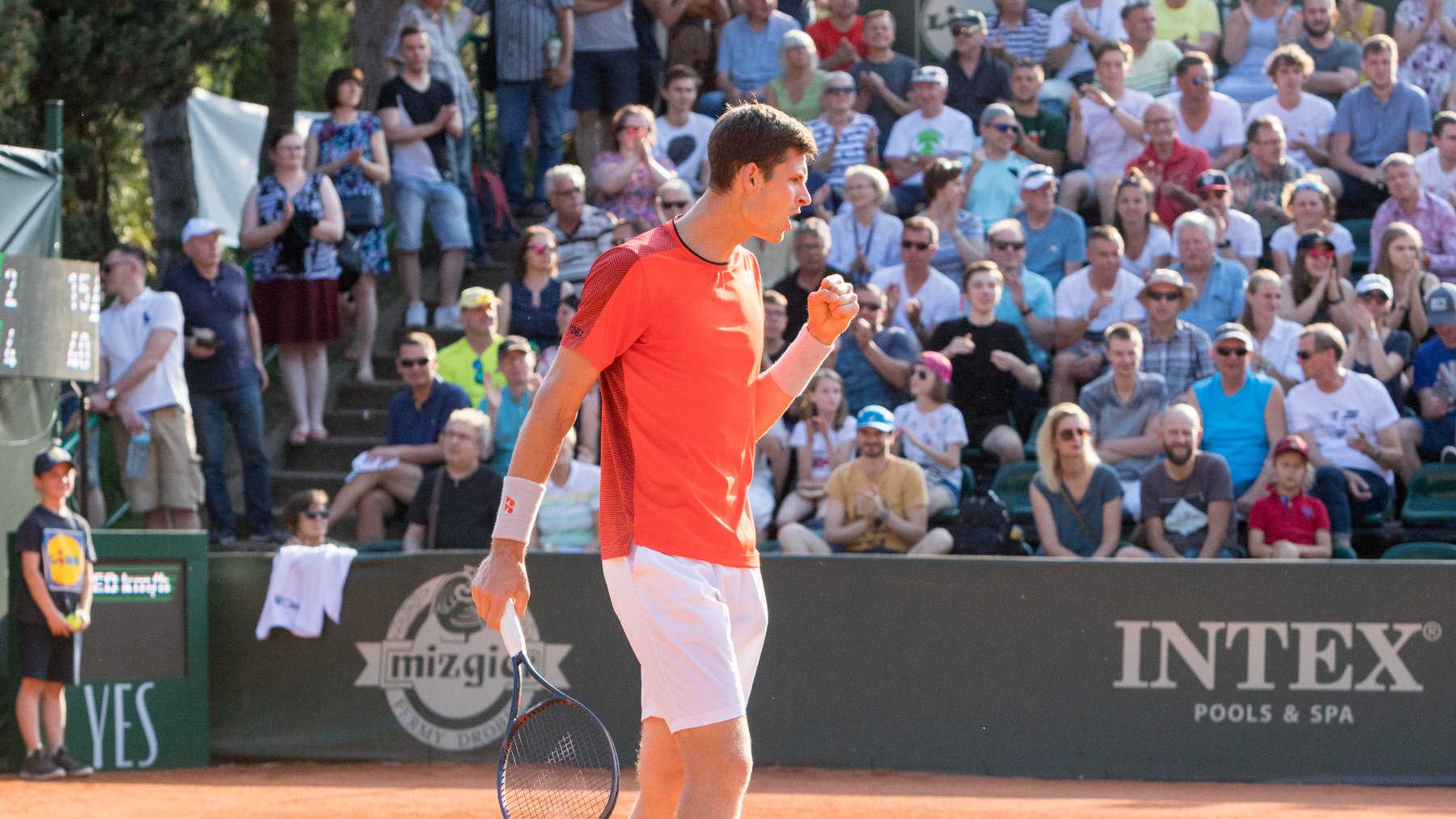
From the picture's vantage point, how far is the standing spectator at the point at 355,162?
1216 centimetres

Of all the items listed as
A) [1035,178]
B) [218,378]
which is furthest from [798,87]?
[218,378]

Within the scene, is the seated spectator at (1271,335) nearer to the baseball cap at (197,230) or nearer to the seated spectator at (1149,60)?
the seated spectator at (1149,60)

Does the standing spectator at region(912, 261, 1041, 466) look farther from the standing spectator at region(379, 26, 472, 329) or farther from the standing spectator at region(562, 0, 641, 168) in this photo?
Result: the standing spectator at region(562, 0, 641, 168)

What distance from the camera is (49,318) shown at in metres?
9.63

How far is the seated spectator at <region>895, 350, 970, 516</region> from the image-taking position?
1022 cm

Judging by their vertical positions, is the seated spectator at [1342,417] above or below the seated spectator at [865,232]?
below

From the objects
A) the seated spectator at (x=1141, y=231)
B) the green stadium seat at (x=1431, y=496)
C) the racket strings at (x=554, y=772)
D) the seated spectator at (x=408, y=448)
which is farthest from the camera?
the seated spectator at (x=1141, y=231)

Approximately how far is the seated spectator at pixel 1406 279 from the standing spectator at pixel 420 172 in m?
6.19

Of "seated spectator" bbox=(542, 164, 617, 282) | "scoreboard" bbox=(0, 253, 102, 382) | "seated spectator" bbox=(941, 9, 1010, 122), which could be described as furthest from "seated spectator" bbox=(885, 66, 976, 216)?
"scoreboard" bbox=(0, 253, 102, 382)

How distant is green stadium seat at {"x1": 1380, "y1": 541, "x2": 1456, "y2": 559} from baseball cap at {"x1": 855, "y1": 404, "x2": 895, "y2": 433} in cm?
271

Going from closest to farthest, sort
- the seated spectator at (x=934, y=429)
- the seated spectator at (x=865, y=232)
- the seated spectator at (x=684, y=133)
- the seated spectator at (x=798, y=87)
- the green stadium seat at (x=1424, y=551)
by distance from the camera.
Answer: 1. the green stadium seat at (x=1424, y=551)
2. the seated spectator at (x=934, y=429)
3. the seated spectator at (x=865, y=232)
4. the seated spectator at (x=684, y=133)
5. the seated spectator at (x=798, y=87)

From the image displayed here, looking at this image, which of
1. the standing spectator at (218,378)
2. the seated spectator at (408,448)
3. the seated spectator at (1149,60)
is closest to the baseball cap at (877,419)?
the seated spectator at (408,448)

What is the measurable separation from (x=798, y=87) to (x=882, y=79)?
73 centimetres

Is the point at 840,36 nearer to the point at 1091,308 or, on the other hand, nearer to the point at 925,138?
the point at 925,138
